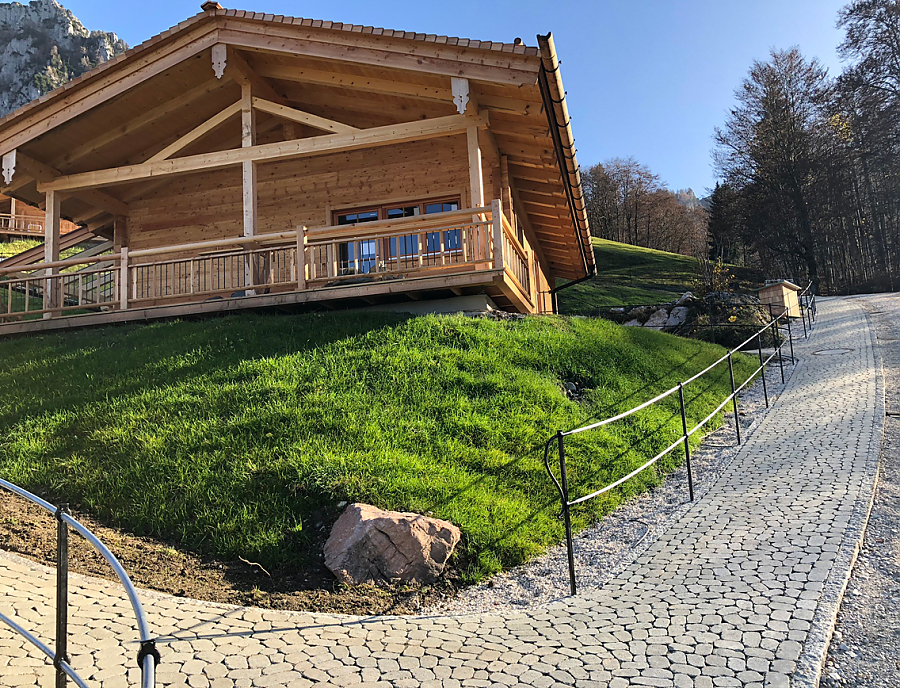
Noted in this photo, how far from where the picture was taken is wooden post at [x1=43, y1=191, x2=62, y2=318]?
Result: 11038mm

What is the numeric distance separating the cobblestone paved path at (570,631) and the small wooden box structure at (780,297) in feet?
55.0

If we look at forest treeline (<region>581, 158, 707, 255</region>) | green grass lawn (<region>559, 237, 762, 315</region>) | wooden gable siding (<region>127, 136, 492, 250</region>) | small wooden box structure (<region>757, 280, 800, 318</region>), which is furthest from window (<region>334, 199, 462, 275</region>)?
forest treeline (<region>581, 158, 707, 255</region>)

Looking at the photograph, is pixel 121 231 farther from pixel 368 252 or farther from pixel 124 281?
pixel 368 252

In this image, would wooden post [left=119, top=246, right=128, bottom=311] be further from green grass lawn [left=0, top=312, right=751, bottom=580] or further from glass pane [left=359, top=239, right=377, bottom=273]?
glass pane [left=359, top=239, right=377, bottom=273]

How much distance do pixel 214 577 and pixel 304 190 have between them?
34.0 feet

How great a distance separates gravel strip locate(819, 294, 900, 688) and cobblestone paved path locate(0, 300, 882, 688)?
0.29 ft

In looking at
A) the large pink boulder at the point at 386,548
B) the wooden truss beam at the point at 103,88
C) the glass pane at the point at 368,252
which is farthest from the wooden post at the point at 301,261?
the large pink boulder at the point at 386,548

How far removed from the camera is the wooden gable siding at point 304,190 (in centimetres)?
1244

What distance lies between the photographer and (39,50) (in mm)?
78125

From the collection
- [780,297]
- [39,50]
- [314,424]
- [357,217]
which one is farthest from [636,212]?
[39,50]

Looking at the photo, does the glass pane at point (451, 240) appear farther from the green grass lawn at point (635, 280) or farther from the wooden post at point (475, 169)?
the green grass lawn at point (635, 280)

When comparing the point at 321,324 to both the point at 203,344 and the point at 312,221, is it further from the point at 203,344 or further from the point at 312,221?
the point at 312,221

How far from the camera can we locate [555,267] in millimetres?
21375

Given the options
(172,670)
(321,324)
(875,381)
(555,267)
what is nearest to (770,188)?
(555,267)
